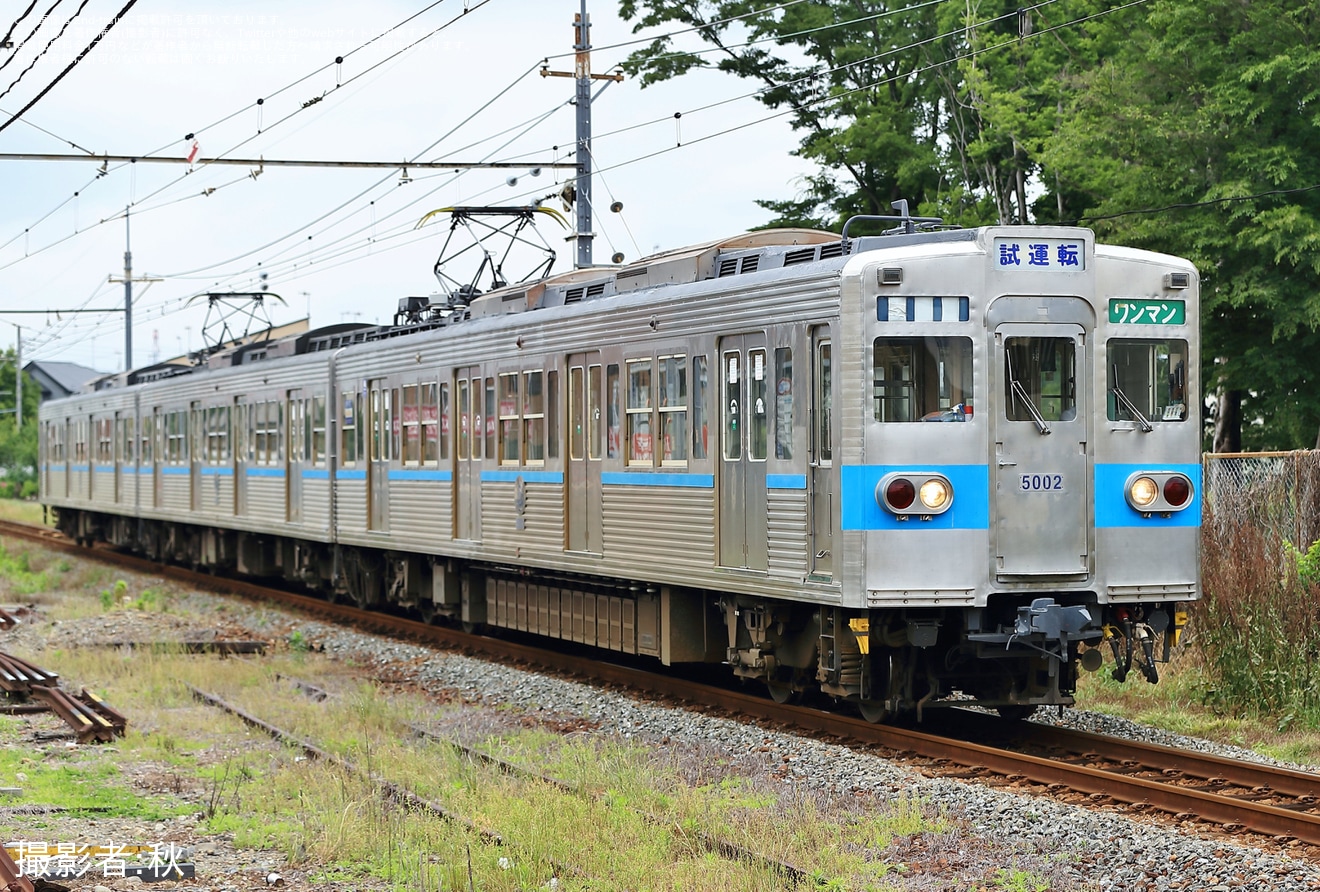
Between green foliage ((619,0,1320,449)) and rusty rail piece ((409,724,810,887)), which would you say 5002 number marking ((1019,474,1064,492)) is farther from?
green foliage ((619,0,1320,449))

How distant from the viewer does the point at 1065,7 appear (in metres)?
28.0

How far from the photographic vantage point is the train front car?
10477mm

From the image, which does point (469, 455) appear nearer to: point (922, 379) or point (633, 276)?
point (633, 276)

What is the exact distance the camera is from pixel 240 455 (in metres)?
25.0

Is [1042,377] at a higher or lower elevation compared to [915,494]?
higher

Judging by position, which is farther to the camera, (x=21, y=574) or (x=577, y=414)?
(x=21, y=574)

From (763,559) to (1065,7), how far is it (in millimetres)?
19192

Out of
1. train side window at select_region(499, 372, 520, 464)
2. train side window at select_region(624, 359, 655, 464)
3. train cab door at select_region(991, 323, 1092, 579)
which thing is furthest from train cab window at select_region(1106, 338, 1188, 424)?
train side window at select_region(499, 372, 520, 464)

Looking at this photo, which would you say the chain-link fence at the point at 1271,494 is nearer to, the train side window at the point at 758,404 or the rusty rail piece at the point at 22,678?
the train side window at the point at 758,404

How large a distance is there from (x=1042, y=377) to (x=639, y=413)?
3.65m

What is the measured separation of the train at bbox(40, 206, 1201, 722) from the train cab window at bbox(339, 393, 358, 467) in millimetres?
4377

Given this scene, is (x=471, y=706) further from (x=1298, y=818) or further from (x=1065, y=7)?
(x=1065, y=7)

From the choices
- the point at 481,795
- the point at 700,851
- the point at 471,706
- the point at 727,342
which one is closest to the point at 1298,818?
the point at 700,851

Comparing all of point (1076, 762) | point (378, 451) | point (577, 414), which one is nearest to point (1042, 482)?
point (1076, 762)
